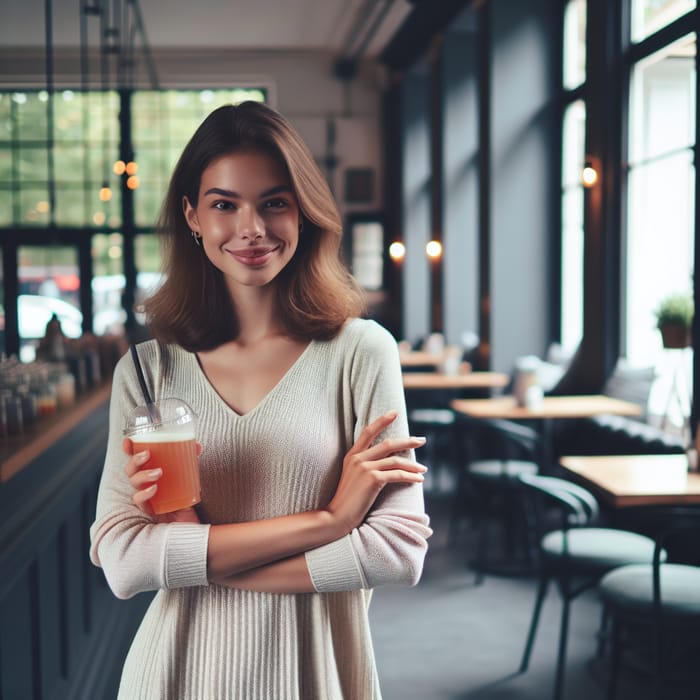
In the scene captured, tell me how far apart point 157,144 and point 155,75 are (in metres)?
0.83

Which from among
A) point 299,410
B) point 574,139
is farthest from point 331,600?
point 574,139

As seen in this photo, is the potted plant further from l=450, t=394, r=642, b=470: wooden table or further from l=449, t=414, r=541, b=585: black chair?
l=449, t=414, r=541, b=585: black chair

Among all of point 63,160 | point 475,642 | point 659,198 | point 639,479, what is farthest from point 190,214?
point 63,160

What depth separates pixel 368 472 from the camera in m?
1.13

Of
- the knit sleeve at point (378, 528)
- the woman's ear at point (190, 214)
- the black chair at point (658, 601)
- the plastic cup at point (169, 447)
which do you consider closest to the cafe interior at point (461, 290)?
the black chair at point (658, 601)

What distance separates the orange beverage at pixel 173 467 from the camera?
1121 mm

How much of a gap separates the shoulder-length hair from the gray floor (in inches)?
87.7

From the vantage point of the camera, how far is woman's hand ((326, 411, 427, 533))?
1.13 m

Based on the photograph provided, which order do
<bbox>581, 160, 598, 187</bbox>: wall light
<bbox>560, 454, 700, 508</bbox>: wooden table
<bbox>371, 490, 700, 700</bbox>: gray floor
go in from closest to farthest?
<bbox>560, 454, 700, 508</bbox>: wooden table, <bbox>371, 490, 700, 700</bbox>: gray floor, <bbox>581, 160, 598, 187</bbox>: wall light

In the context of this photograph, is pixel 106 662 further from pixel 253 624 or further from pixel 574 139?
pixel 574 139

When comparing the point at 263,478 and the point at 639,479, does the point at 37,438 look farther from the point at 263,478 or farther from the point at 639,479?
the point at 639,479

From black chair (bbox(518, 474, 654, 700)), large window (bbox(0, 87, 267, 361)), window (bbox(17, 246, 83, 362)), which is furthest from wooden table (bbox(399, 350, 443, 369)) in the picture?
black chair (bbox(518, 474, 654, 700))

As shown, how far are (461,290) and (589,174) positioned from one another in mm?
3404

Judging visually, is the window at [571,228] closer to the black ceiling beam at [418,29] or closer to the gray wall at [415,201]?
the black ceiling beam at [418,29]
